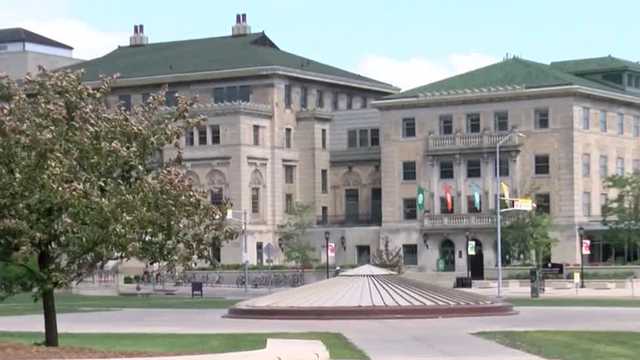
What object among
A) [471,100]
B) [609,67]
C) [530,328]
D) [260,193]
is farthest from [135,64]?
[530,328]

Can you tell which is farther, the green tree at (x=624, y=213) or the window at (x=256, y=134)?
the window at (x=256, y=134)

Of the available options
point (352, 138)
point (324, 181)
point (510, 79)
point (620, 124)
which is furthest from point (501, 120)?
point (324, 181)

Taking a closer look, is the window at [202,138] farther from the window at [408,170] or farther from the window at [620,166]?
the window at [620,166]

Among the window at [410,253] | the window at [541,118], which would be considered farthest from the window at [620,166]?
the window at [410,253]

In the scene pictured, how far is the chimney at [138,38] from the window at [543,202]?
4906 centimetres

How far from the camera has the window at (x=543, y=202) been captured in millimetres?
117375

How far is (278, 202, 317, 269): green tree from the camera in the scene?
118 metres

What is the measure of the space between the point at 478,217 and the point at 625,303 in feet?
173

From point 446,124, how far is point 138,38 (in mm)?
40894

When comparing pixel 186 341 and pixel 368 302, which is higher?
pixel 368 302

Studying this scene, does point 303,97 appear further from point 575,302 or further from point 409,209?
point 575,302

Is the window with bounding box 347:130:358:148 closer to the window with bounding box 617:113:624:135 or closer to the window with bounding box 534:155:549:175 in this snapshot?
the window with bounding box 534:155:549:175

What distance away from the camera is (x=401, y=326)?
4544 centimetres

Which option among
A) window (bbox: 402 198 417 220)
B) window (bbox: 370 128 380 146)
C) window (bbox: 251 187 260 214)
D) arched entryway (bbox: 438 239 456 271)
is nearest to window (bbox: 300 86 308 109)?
window (bbox: 370 128 380 146)
